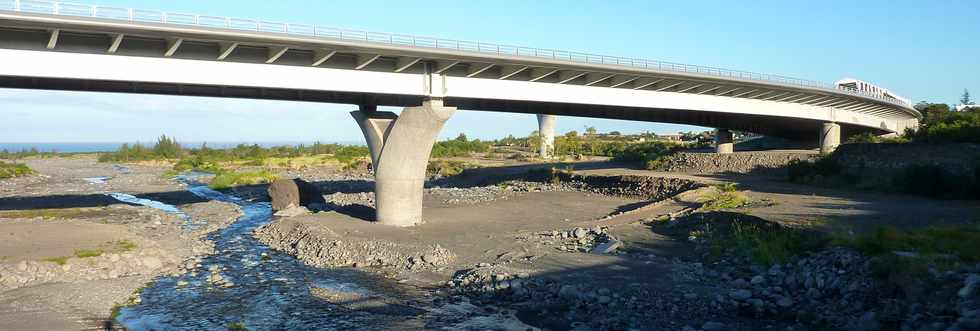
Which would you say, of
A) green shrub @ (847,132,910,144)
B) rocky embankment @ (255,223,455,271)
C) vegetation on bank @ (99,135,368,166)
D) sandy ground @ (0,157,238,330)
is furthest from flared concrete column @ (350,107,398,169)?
vegetation on bank @ (99,135,368,166)

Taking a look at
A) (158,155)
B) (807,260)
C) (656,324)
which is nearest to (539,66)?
(807,260)

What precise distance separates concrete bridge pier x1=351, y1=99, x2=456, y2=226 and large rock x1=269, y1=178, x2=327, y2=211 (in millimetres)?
8688

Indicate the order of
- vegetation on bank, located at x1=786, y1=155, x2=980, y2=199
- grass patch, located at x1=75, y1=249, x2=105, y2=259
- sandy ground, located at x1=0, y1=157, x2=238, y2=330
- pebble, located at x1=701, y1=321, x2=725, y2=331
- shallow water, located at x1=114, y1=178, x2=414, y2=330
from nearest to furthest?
pebble, located at x1=701, y1=321, x2=725, y2=331, shallow water, located at x1=114, y1=178, x2=414, y2=330, sandy ground, located at x1=0, y1=157, x2=238, y2=330, grass patch, located at x1=75, y1=249, x2=105, y2=259, vegetation on bank, located at x1=786, y1=155, x2=980, y2=199

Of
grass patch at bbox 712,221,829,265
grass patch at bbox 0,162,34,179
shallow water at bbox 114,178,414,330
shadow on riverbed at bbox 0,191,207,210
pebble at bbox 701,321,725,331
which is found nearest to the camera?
pebble at bbox 701,321,725,331

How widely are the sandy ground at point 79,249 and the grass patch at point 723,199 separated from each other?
21077 millimetres

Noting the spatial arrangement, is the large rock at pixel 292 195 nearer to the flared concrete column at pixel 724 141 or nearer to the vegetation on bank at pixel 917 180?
the vegetation on bank at pixel 917 180

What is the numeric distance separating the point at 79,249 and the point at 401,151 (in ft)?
40.8

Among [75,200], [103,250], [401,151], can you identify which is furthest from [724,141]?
[75,200]

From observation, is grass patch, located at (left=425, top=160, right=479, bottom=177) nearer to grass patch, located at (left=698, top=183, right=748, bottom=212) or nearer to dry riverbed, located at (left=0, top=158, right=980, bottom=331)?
dry riverbed, located at (left=0, top=158, right=980, bottom=331)

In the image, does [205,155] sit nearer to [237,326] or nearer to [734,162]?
[734,162]

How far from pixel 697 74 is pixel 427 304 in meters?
25.8

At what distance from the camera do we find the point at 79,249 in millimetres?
22094

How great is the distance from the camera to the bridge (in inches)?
787

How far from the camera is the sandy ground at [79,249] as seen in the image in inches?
614
